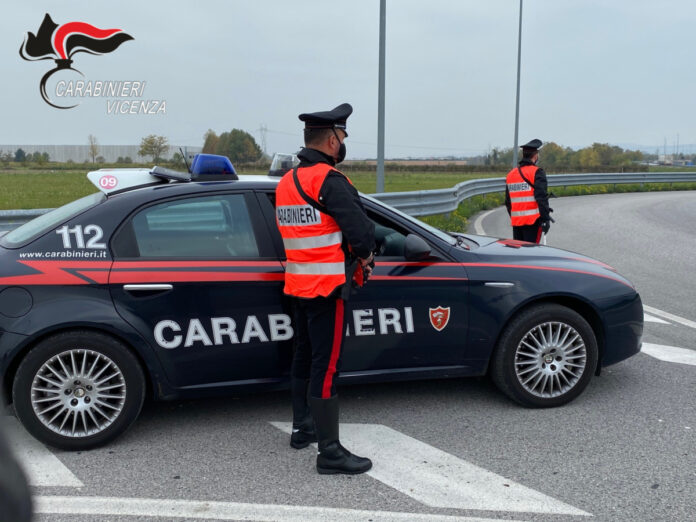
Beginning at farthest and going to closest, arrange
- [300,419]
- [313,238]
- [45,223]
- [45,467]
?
1. [45,223]
2. [300,419]
3. [45,467]
4. [313,238]

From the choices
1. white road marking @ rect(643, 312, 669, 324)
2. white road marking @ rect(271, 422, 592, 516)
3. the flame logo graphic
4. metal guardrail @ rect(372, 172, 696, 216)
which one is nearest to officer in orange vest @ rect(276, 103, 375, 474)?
white road marking @ rect(271, 422, 592, 516)

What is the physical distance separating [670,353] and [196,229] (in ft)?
12.6

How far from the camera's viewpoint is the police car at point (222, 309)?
3.89 meters

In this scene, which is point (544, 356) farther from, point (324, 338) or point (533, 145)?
point (533, 145)

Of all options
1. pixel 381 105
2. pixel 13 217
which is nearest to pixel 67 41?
pixel 381 105

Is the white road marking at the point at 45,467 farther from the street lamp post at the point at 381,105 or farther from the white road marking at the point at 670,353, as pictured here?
the street lamp post at the point at 381,105

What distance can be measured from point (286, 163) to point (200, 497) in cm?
226

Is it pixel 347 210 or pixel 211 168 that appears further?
pixel 211 168

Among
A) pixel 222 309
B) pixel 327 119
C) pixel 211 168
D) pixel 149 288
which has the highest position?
pixel 327 119

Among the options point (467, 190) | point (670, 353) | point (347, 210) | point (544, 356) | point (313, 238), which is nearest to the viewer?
point (347, 210)

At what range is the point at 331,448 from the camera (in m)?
3.68

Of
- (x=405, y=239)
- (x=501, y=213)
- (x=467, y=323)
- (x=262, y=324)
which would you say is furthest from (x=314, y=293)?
(x=501, y=213)

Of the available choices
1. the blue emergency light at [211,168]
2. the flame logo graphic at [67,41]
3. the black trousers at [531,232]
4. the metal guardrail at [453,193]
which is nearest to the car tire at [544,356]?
the blue emergency light at [211,168]

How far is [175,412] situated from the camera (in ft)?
15.0
